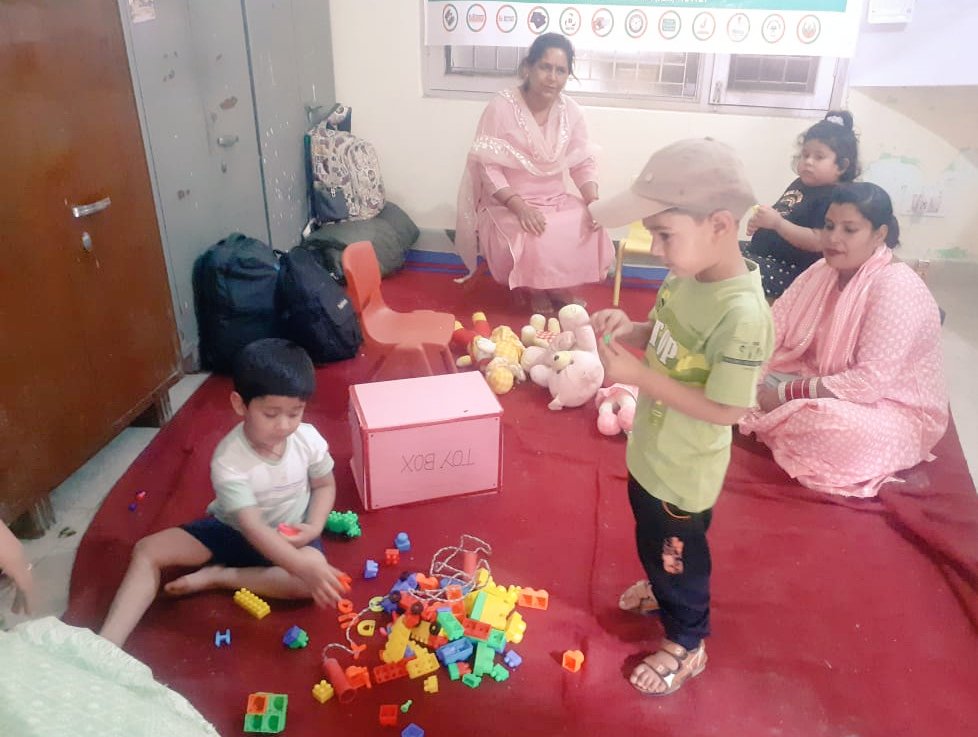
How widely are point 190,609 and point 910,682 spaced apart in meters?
→ 1.55

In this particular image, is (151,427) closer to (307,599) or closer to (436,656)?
(307,599)

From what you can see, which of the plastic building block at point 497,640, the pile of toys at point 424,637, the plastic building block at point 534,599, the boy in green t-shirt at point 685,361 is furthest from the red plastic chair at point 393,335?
the boy in green t-shirt at point 685,361

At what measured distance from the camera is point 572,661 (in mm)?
1621

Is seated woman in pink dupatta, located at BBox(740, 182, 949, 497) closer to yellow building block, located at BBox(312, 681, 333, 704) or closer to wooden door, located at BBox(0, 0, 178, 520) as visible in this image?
yellow building block, located at BBox(312, 681, 333, 704)

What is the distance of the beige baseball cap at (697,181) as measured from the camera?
1.19 metres

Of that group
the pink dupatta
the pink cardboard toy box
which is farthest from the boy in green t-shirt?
the pink dupatta

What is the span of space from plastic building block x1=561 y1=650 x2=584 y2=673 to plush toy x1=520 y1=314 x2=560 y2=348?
141cm

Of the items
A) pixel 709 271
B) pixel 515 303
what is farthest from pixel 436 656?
pixel 515 303

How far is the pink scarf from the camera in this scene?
7.18 feet

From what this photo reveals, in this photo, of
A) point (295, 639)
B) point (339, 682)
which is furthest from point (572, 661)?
point (295, 639)

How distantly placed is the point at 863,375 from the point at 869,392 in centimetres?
5

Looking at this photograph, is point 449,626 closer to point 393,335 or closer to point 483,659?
point 483,659

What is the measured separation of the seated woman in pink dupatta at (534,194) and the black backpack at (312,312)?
80 cm

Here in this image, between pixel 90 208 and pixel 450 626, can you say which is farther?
pixel 90 208
